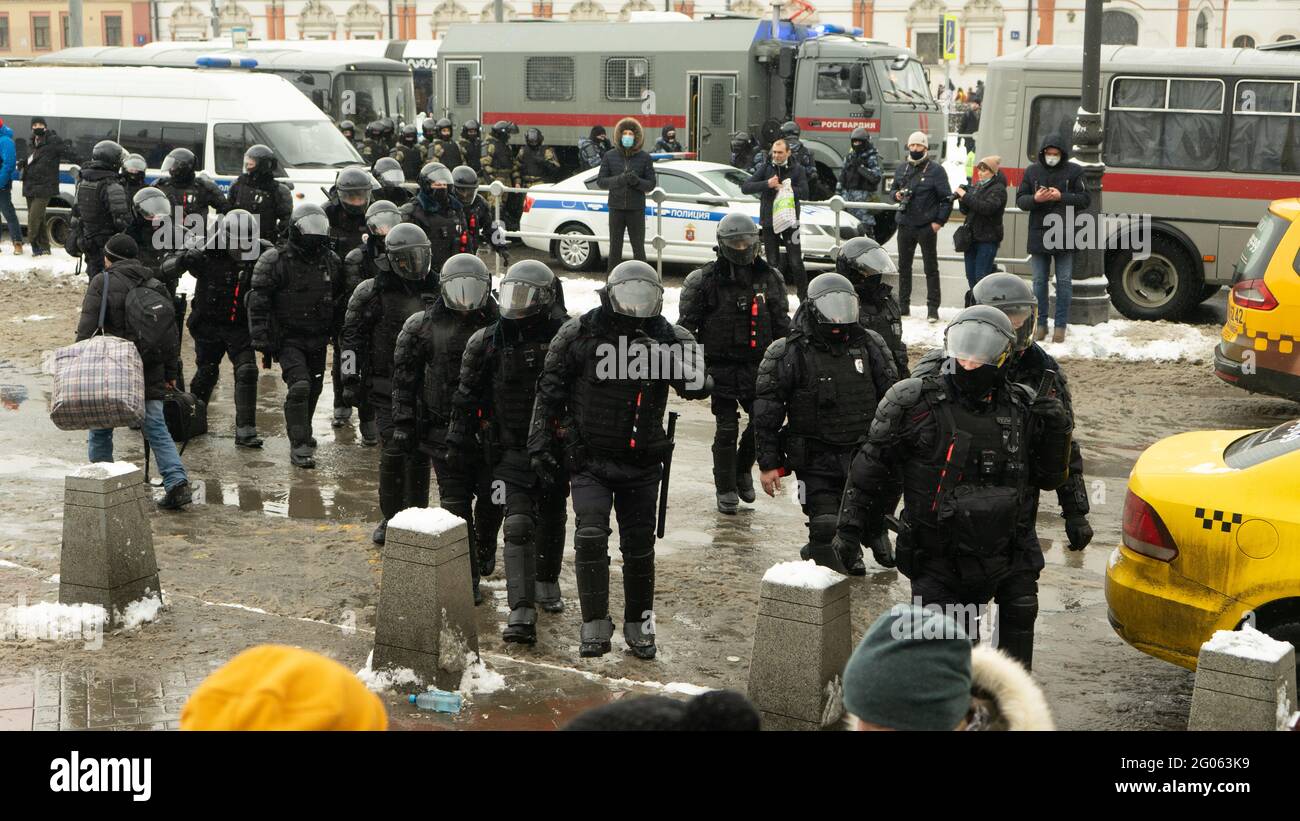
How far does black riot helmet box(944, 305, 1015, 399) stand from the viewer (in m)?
6.01

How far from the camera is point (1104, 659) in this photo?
740cm

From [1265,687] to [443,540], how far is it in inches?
134

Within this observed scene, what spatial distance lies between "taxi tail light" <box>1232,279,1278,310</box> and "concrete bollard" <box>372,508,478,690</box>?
726 cm

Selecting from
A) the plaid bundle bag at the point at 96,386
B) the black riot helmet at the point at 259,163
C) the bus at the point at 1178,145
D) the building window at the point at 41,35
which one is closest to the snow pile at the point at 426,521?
the plaid bundle bag at the point at 96,386

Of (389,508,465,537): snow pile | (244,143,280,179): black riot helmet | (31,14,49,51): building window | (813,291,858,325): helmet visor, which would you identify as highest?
A: (31,14,49,51): building window

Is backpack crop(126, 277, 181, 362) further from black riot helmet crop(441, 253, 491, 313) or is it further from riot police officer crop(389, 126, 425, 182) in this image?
riot police officer crop(389, 126, 425, 182)

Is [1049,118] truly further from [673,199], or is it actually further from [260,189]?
[260,189]

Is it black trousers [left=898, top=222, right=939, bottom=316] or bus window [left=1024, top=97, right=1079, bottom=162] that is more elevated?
bus window [left=1024, top=97, right=1079, bottom=162]

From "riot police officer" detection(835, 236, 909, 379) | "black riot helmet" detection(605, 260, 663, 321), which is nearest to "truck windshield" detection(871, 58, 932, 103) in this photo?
"riot police officer" detection(835, 236, 909, 379)

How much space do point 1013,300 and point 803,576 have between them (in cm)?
198

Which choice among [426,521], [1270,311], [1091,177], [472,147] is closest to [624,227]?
[1091,177]

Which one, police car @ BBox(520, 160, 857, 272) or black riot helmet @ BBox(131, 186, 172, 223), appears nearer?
black riot helmet @ BBox(131, 186, 172, 223)

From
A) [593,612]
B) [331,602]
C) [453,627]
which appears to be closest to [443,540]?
[453,627]

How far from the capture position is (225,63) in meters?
27.8
